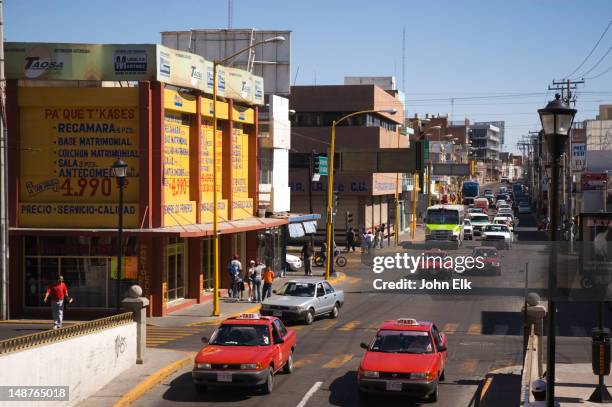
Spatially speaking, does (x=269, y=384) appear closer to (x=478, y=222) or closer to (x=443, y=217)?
(x=443, y=217)

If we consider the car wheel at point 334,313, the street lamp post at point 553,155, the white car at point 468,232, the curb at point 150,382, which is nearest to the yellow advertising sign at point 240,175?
the car wheel at point 334,313

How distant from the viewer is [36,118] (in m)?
33.4

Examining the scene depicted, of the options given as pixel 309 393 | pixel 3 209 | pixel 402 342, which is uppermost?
pixel 3 209

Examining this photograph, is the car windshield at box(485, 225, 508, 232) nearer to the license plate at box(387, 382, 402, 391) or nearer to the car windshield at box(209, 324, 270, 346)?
the car windshield at box(209, 324, 270, 346)

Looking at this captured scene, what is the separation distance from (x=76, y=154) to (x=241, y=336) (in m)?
15.2

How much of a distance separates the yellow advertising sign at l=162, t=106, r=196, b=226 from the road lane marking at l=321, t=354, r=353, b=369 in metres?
11.1

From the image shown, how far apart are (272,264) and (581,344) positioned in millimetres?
22479

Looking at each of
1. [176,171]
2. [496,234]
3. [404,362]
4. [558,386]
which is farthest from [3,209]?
[496,234]

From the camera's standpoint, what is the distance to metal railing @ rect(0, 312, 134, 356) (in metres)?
16.0

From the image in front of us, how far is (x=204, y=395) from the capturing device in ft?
66.6

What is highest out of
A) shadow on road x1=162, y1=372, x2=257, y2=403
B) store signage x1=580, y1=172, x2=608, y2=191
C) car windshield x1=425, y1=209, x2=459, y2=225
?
store signage x1=580, y1=172, x2=608, y2=191

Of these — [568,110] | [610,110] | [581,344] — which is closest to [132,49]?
[581,344]

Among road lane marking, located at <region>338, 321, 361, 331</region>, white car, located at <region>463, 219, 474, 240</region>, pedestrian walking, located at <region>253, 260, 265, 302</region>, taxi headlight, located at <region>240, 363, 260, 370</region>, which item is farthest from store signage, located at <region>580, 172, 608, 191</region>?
taxi headlight, located at <region>240, 363, 260, 370</region>

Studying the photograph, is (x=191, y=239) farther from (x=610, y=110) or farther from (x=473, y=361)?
(x=610, y=110)
